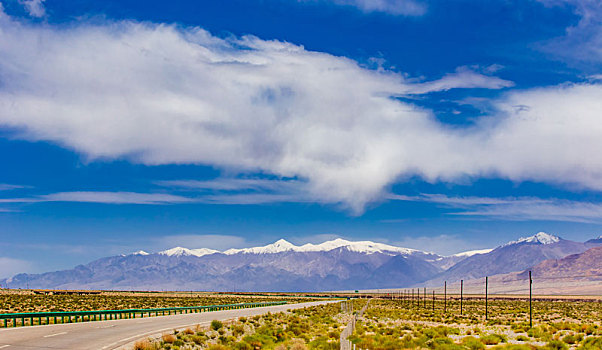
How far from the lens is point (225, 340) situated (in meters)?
28.0

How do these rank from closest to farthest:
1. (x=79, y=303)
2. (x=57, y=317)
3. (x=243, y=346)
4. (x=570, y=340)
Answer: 1. (x=243, y=346)
2. (x=570, y=340)
3. (x=57, y=317)
4. (x=79, y=303)

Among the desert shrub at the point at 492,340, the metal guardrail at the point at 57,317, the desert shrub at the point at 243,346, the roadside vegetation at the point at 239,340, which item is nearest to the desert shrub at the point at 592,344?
the desert shrub at the point at 492,340

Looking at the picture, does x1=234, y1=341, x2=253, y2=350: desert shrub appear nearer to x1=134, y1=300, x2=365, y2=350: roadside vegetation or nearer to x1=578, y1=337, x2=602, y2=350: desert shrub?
x1=134, y1=300, x2=365, y2=350: roadside vegetation

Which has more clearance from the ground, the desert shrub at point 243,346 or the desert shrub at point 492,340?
the desert shrub at point 243,346

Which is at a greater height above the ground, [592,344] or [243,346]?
[243,346]

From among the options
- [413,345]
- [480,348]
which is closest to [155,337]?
[413,345]

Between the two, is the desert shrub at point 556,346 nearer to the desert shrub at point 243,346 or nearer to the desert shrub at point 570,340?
the desert shrub at point 570,340

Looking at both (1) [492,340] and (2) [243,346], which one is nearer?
(2) [243,346]

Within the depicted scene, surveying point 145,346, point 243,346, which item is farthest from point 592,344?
point 145,346

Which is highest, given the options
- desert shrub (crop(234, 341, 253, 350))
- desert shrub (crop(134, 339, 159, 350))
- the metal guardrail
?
desert shrub (crop(134, 339, 159, 350))

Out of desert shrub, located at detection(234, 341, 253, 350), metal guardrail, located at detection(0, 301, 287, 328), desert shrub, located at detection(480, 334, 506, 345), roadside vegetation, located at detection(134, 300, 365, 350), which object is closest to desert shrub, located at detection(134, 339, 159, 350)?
roadside vegetation, located at detection(134, 300, 365, 350)

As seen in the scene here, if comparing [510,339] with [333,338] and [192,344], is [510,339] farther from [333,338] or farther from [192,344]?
[192,344]

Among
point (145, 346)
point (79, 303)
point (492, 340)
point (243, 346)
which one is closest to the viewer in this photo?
point (145, 346)

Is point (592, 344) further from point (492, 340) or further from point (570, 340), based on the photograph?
point (492, 340)
